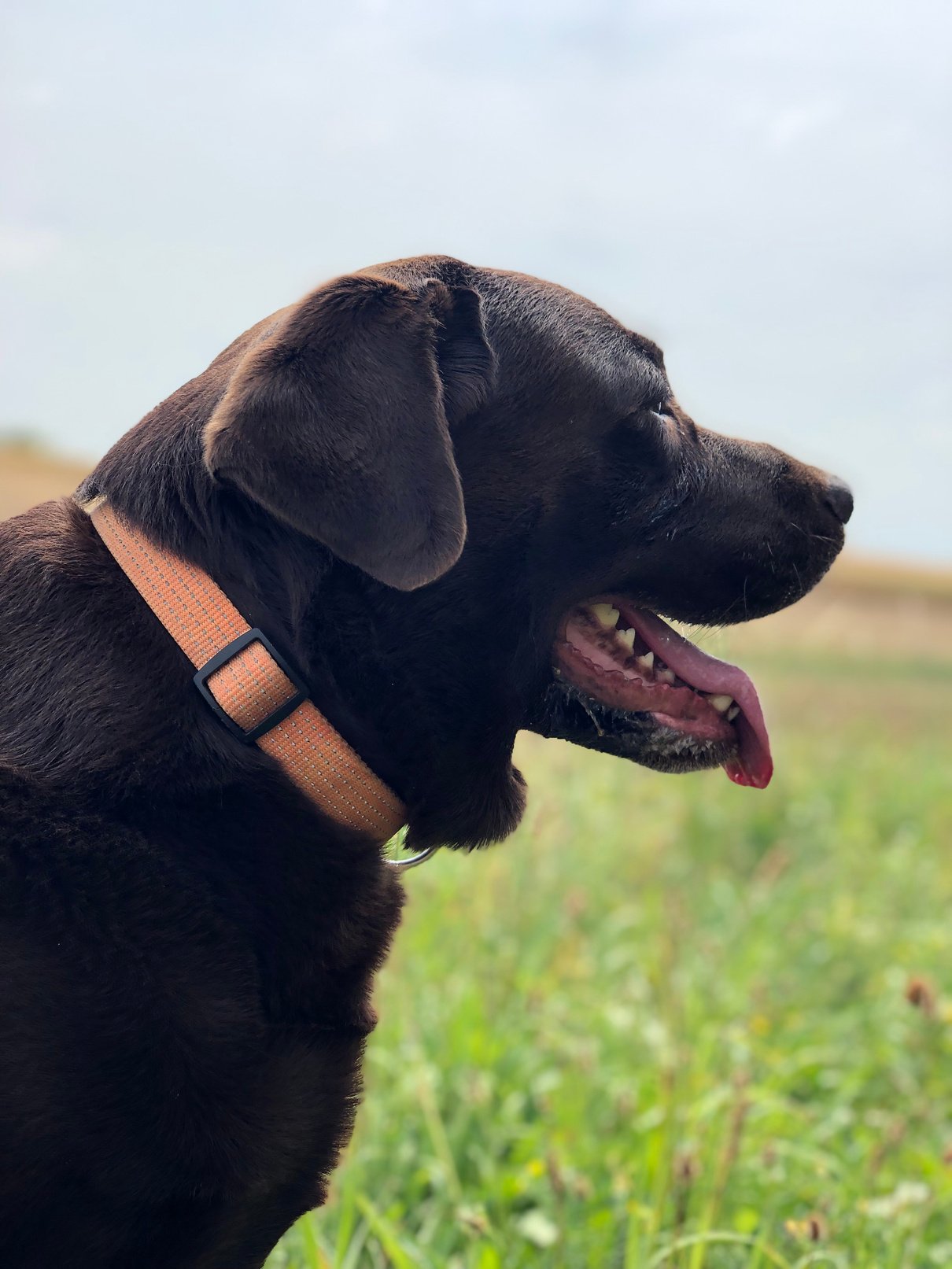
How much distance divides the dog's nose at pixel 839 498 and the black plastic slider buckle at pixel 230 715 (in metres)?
1.29

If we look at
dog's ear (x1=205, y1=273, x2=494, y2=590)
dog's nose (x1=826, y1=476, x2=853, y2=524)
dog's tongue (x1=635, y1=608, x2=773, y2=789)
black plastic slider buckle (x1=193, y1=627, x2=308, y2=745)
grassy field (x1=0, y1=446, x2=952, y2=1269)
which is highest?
dog's ear (x1=205, y1=273, x2=494, y2=590)

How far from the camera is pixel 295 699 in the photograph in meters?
1.79

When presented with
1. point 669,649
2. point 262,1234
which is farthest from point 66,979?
point 669,649

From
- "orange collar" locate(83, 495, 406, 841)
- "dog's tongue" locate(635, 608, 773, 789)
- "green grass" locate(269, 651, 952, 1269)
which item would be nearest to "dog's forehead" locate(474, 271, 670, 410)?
"dog's tongue" locate(635, 608, 773, 789)

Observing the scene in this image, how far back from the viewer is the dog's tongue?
236 centimetres

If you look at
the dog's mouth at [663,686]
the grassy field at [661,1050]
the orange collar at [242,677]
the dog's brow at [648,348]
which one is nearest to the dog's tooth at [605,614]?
the dog's mouth at [663,686]

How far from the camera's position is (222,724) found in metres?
1.77

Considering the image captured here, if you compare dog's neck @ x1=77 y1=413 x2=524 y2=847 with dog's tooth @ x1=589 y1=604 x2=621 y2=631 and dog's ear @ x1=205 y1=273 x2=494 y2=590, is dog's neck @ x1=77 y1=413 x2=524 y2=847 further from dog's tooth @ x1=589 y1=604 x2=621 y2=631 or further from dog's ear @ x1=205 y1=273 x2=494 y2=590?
dog's tooth @ x1=589 y1=604 x2=621 y2=631

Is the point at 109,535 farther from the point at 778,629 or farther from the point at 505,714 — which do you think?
the point at 778,629

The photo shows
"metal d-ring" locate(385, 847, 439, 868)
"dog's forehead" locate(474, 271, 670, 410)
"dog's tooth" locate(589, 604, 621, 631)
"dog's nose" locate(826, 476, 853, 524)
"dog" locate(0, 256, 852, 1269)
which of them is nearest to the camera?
"dog" locate(0, 256, 852, 1269)

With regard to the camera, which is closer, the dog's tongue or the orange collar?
the orange collar

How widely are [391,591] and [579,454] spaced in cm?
47

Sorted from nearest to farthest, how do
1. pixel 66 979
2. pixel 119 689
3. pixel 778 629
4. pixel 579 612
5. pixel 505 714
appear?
pixel 66 979
pixel 119 689
pixel 505 714
pixel 579 612
pixel 778 629

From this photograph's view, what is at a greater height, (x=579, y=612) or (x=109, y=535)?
(x=109, y=535)
